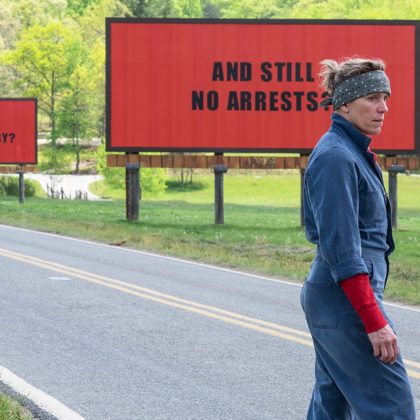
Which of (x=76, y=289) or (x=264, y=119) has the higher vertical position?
(x=264, y=119)

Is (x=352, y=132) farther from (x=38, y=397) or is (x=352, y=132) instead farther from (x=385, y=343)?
(x=38, y=397)

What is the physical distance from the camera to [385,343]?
13.8 ft

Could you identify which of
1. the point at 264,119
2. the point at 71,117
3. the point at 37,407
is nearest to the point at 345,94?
the point at 37,407

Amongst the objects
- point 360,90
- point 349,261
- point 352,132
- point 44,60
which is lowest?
point 349,261

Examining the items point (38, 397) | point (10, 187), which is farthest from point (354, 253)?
point (10, 187)

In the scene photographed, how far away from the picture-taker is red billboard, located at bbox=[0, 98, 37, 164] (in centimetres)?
4900

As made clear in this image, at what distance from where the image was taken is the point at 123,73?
3102 centimetres

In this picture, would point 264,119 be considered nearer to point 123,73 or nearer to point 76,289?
point 123,73

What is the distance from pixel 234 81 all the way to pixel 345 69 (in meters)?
26.7

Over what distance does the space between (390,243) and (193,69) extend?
26.8 m

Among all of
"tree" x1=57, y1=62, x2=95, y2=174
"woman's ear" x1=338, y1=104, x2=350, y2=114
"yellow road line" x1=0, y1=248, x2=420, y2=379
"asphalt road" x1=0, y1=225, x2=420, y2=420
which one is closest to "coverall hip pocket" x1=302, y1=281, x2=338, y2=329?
"woman's ear" x1=338, y1=104, x2=350, y2=114

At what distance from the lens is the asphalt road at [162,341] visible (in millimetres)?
8023

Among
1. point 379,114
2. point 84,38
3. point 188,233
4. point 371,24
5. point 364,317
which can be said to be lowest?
point 188,233

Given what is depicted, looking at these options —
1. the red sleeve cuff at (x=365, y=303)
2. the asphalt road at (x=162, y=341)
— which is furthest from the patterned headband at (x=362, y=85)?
the asphalt road at (x=162, y=341)
